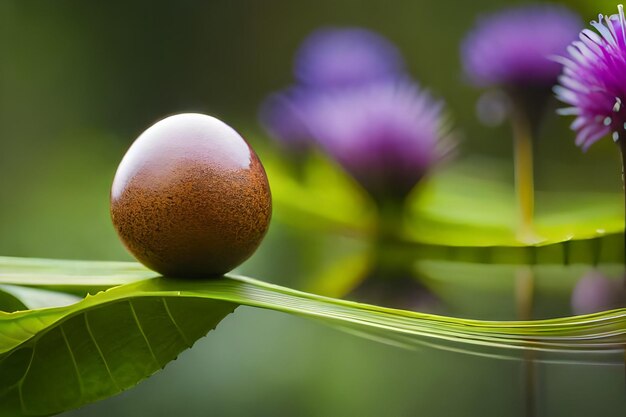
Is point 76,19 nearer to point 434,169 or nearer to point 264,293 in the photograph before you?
point 434,169

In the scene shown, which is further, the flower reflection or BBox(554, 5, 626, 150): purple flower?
the flower reflection

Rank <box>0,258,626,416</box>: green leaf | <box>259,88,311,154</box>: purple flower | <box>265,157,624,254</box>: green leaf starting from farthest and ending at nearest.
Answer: <box>259,88,311,154</box>: purple flower, <box>265,157,624,254</box>: green leaf, <box>0,258,626,416</box>: green leaf

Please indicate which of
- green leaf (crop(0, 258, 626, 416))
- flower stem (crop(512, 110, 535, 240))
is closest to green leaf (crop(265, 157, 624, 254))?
flower stem (crop(512, 110, 535, 240))

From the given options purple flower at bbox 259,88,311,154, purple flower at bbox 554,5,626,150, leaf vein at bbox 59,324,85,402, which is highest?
purple flower at bbox 259,88,311,154

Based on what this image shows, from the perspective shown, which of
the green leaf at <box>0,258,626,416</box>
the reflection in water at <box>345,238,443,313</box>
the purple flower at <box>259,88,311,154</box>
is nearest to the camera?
the green leaf at <box>0,258,626,416</box>

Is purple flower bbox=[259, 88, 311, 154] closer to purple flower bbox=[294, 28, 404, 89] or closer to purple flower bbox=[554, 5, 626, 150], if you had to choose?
purple flower bbox=[294, 28, 404, 89]

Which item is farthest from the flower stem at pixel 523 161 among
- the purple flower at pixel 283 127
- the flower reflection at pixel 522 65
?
the purple flower at pixel 283 127

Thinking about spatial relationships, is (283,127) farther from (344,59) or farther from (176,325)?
→ (176,325)
